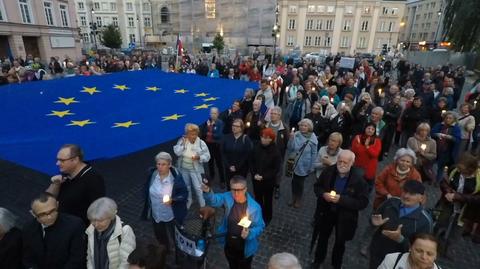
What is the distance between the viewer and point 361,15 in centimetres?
5697

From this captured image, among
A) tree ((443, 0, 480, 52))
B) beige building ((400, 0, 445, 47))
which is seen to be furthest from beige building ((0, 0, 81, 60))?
beige building ((400, 0, 445, 47))

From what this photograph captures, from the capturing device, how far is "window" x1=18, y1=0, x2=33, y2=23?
25297mm

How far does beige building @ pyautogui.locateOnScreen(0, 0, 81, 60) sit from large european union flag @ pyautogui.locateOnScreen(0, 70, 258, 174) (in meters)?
24.2

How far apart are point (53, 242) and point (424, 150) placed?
5.55 m

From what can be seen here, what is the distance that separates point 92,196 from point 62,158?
516mm

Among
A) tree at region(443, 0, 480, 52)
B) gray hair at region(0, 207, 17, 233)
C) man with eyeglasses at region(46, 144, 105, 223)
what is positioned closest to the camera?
gray hair at region(0, 207, 17, 233)

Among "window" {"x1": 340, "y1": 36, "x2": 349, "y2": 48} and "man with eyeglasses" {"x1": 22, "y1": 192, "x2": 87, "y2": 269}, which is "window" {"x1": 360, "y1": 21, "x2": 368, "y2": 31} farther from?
"man with eyeglasses" {"x1": 22, "y1": 192, "x2": 87, "y2": 269}

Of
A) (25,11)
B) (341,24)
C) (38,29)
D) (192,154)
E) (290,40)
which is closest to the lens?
(192,154)

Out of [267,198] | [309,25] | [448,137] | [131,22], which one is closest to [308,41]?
[309,25]

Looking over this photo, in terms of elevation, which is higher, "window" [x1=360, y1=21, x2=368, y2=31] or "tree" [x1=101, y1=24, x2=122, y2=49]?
"window" [x1=360, y1=21, x2=368, y2=31]

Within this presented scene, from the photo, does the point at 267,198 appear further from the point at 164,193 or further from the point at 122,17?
the point at 122,17

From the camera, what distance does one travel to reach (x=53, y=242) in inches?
100.0

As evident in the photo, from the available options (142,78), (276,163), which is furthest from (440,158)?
(142,78)

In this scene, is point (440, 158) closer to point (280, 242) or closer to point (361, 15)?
point (280, 242)
